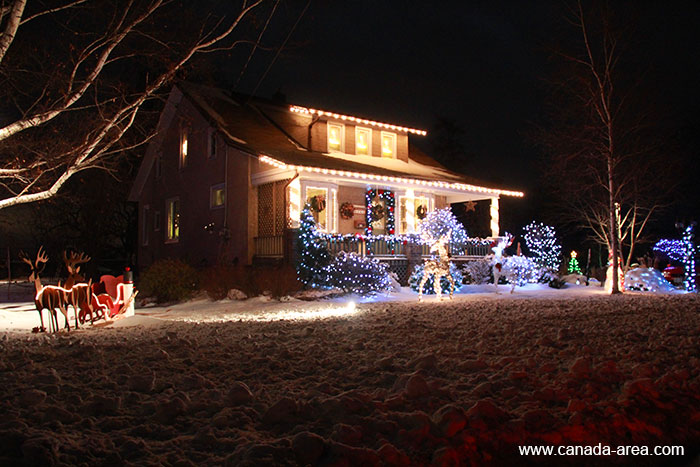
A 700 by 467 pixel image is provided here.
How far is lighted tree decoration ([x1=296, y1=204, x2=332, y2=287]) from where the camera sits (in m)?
15.3

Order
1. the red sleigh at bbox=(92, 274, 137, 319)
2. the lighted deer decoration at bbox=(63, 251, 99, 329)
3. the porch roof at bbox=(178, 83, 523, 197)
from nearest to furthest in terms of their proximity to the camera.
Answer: the lighted deer decoration at bbox=(63, 251, 99, 329) → the red sleigh at bbox=(92, 274, 137, 319) → the porch roof at bbox=(178, 83, 523, 197)

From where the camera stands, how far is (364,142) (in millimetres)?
22562

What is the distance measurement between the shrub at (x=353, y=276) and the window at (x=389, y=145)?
8.95 m

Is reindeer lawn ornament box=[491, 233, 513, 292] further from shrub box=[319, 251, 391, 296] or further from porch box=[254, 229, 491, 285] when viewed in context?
shrub box=[319, 251, 391, 296]

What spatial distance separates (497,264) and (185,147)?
1397 cm

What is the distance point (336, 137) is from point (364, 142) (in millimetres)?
1416

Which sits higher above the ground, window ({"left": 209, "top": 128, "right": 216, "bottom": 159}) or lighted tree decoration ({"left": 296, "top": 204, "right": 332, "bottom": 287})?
window ({"left": 209, "top": 128, "right": 216, "bottom": 159})

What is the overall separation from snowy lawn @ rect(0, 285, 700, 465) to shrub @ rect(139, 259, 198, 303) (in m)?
6.59

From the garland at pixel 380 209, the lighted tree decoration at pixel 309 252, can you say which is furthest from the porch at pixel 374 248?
the garland at pixel 380 209

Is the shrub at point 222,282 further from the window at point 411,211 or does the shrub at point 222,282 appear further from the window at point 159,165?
the window at point 159,165

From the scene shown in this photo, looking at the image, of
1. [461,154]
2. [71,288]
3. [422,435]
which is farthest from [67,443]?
[461,154]

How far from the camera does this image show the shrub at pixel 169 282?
569 inches

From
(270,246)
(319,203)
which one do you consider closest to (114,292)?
(270,246)

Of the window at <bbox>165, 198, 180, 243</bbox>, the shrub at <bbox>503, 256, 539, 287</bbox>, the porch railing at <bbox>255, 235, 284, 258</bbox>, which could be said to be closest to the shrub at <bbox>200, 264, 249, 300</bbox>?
the porch railing at <bbox>255, 235, 284, 258</bbox>
